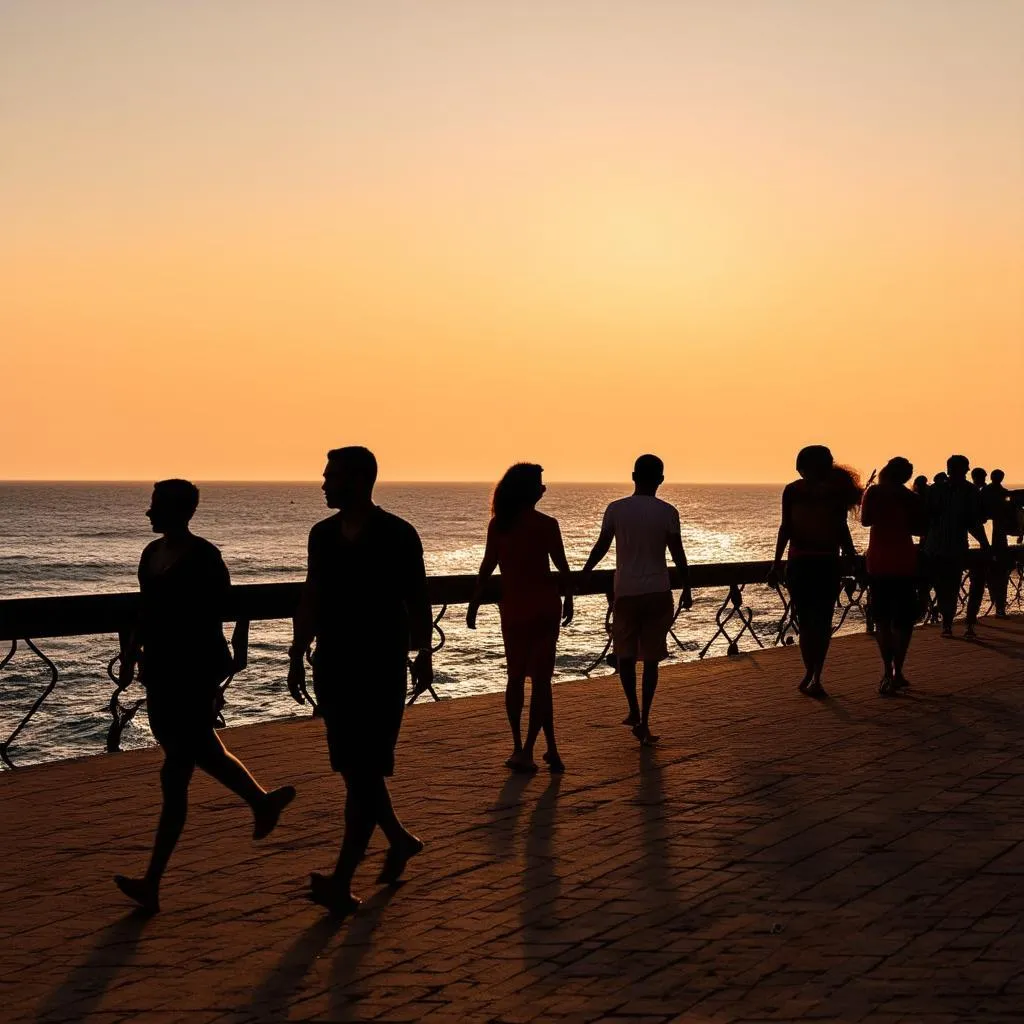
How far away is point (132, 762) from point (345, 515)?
4.60 metres

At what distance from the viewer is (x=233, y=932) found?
6605 mm

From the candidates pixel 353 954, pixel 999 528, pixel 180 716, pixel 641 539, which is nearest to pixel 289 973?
pixel 353 954

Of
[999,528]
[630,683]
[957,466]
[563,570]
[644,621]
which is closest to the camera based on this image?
[563,570]

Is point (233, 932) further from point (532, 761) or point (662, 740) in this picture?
point (662, 740)

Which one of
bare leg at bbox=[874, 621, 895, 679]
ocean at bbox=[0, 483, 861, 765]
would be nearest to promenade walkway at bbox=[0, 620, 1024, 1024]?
bare leg at bbox=[874, 621, 895, 679]

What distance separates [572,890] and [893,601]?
334 inches

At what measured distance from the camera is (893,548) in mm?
14945

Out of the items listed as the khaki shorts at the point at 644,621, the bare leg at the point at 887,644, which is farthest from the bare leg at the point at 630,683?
the bare leg at the point at 887,644

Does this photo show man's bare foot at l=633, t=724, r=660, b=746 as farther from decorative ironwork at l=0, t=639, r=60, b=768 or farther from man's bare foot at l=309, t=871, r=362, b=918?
man's bare foot at l=309, t=871, r=362, b=918

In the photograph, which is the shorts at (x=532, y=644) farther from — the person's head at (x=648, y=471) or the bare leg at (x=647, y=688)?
the person's head at (x=648, y=471)

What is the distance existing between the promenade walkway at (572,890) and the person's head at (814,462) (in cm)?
279

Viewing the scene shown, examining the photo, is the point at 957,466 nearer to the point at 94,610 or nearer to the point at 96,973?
the point at 94,610

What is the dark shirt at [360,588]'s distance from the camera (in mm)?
7133

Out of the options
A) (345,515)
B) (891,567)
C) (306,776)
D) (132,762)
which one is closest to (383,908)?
(345,515)
